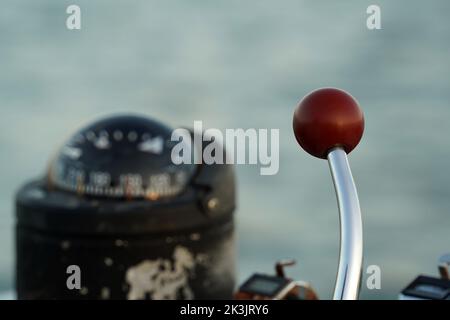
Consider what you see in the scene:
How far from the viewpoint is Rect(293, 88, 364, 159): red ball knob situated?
3.36ft

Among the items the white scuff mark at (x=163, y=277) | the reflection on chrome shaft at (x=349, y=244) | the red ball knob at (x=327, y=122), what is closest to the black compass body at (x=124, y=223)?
the white scuff mark at (x=163, y=277)

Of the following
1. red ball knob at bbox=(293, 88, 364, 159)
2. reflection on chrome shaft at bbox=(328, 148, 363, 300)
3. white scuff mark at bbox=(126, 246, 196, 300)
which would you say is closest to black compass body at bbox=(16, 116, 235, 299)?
white scuff mark at bbox=(126, 246, 196, 300)

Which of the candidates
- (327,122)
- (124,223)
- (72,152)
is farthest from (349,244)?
(72,152)

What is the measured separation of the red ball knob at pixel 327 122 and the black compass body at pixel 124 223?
1.54 m

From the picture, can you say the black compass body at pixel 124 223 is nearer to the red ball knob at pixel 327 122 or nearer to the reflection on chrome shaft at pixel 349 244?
the red ball knob at pixel 327 122

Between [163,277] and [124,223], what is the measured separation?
0.25 meters

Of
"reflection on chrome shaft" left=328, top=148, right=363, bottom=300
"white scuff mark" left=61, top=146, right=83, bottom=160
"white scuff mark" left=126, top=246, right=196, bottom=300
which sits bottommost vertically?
"white scuff mark" left=126, top=246, right=196, bottom=300

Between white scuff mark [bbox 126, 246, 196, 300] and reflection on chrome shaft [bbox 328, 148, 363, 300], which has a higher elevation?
reflection on chrome shaft [bbox 328, 148, 363, 300]

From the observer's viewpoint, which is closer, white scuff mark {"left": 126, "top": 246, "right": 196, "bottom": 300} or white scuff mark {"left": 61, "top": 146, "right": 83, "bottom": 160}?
white scuff mark {"left": 126, "top": 246, "right": 196, "bottom": 300}

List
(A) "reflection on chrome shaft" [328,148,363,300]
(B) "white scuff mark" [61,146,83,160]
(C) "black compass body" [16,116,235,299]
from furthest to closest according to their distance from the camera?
(B) "white scuff mark" [61,146,83,160]
(C) "black compass body" [16,116,235,299]
(A) "reflection on chrome shaft" [328,148,363,300]

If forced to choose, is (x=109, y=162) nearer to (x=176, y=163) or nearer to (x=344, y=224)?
(x=176, y=163)

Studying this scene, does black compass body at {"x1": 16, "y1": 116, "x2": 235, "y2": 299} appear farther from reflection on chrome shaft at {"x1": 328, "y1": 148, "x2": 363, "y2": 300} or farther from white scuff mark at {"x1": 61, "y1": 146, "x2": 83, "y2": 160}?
reflection on chrome shaft at {"x1": 328, "y1": 148, "x2": 363, "y2": 300}

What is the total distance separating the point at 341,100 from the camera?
3.42 feet
